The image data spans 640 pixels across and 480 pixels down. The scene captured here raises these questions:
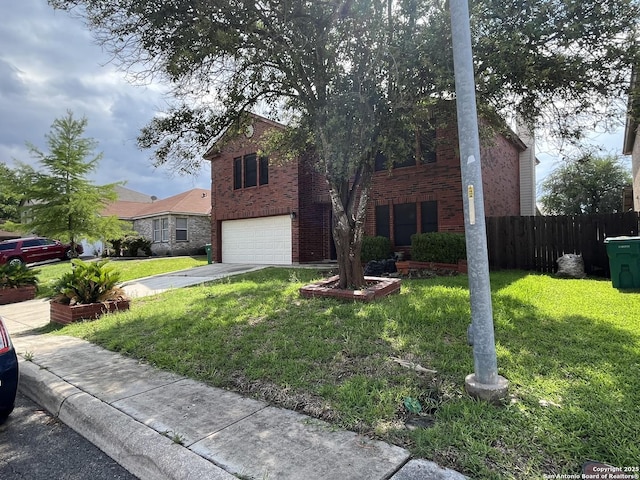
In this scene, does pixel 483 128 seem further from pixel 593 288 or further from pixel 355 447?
pixel 355 447

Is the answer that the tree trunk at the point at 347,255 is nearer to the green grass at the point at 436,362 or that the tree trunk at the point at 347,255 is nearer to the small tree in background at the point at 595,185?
the green grass at the point at 436,362

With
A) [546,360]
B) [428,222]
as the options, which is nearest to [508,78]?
[546,360]

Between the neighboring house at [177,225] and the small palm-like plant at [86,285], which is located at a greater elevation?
→ the neighboring house at [177,225]

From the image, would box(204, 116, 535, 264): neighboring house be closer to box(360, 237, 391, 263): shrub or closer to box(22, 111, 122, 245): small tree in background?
box(360, 237, 391, 263): shrub

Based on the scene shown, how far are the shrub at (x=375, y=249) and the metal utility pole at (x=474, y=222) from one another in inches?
362

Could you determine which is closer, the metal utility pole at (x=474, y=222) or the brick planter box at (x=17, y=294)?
the metal utility pole at (x=474, y=222)

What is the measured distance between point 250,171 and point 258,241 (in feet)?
10.8

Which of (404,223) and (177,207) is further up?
(177,207)

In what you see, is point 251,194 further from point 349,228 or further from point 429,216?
point 349,228

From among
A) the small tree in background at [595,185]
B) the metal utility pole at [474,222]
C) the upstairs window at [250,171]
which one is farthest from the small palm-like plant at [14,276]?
the small tree in background at [595,185]

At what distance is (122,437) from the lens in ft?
9.41

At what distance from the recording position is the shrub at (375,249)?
1226cm

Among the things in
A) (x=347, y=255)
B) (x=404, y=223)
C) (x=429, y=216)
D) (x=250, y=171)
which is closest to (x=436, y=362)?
(x=347, y=255)

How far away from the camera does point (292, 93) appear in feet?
25.4
